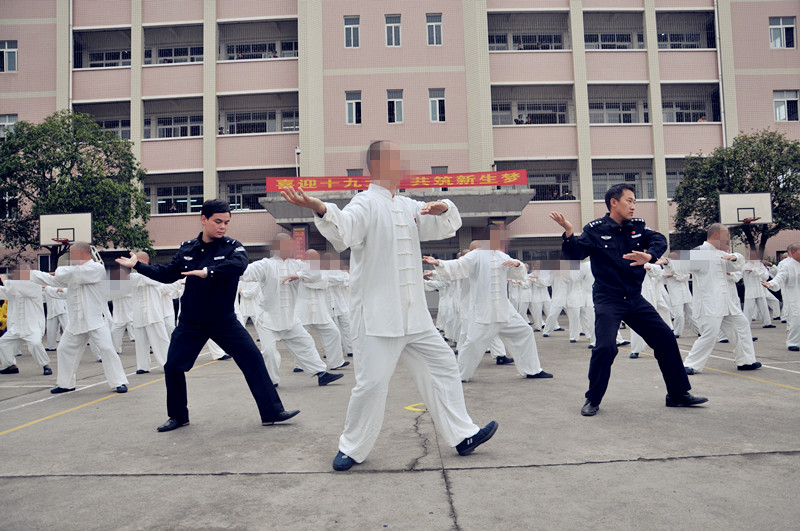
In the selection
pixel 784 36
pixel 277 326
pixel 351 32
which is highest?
pixel 351 32

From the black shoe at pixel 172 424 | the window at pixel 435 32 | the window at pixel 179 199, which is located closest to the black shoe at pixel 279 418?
the black shoe at pixel 172 424

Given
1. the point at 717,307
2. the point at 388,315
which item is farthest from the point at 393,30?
the point at 388,315

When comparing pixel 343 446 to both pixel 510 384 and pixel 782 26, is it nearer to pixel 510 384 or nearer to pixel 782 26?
pixel 510 384

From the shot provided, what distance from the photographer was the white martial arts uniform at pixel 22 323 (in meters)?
9.96

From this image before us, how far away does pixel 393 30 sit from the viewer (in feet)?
88.1

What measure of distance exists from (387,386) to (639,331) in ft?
9.57

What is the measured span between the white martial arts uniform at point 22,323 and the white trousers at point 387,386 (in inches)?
328

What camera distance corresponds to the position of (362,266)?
4.02 meters

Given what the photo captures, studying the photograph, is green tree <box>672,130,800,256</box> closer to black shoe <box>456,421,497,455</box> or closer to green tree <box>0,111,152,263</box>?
black shoe <box>456,421,497,455</box>

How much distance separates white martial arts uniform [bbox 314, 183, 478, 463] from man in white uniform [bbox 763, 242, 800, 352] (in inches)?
297

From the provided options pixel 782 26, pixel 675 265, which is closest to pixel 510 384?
pixel 675 265

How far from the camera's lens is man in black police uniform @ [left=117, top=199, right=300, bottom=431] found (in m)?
5.17

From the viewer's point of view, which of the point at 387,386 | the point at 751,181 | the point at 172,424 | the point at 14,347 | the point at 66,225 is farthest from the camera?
the point at 751,181

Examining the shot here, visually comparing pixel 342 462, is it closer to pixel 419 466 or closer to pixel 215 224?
pixel 419 466
